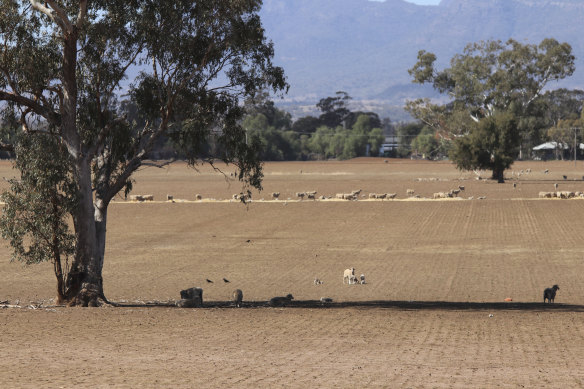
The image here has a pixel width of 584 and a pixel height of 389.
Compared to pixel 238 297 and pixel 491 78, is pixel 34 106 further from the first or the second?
pixel 491 78

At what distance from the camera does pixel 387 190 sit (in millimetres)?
67250

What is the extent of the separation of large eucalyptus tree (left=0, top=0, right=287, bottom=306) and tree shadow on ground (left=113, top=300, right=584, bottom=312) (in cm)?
276

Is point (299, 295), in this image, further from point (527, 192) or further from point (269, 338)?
point (527, 192)

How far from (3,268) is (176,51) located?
11289mm

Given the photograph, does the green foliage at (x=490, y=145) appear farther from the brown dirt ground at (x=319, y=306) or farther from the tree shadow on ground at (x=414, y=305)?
the tree shadow on ground at (x=414, y=305)

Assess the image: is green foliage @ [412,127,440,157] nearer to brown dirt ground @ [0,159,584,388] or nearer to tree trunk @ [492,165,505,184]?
tree trunk @ [492,165,505,184]

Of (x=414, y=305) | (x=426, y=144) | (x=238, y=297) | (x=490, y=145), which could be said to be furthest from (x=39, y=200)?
(x=426, y=144)

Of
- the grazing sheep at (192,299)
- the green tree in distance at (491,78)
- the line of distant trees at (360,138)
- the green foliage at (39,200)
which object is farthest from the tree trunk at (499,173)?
the green foliage at (39,200)

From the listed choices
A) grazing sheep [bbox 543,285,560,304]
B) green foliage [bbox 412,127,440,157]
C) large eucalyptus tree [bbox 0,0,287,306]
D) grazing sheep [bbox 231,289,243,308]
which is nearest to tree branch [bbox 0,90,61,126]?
large eucalyptus tree [bbox 0,0,287,306]

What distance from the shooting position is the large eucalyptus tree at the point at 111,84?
19969 mm

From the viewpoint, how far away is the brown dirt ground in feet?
40.8

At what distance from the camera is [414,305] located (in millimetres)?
21016

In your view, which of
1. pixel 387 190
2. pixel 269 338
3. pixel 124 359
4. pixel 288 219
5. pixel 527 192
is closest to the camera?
pixel 124 359

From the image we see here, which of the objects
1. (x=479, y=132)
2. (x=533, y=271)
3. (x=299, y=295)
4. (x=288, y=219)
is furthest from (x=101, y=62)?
(x=479, y=132)
